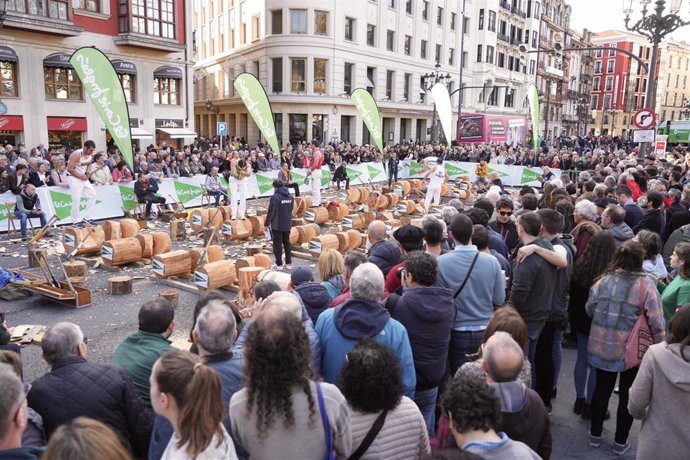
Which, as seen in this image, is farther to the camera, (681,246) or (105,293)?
(105,293)

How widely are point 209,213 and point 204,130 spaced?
128 ft

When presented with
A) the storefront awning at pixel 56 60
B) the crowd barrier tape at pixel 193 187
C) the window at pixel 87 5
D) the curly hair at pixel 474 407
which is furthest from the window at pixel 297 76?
the curly hair at pixel 474 407

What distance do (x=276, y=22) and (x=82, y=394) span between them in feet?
128

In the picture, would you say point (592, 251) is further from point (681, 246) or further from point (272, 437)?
point (272, 437)

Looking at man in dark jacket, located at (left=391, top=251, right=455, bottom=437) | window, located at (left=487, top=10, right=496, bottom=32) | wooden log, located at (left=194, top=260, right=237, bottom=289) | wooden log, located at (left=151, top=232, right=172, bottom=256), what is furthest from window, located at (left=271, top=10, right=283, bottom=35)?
man in dark jacket, located at (left=391, top=251, right=455, bottom=437)

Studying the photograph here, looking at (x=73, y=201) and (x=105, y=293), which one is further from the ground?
(x=73, y=201)

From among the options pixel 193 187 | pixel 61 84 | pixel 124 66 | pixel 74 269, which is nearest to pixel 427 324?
pixel 74 269

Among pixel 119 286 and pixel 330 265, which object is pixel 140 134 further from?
pixel 330 265

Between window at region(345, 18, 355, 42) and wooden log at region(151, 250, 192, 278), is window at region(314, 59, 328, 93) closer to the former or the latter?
window at region(345, 18, 355, 42)

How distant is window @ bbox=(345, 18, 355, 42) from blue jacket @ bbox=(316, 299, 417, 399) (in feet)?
128

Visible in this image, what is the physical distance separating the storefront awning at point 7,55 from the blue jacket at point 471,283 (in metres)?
24.5

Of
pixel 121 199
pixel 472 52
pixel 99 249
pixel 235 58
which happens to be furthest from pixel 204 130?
pixel 99 249

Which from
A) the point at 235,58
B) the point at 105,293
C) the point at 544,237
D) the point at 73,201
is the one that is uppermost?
the point at 235,58

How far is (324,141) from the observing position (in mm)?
39125
